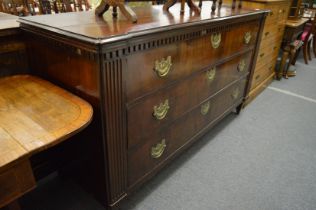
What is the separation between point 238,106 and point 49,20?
5.75 feet

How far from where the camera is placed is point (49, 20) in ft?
3.65

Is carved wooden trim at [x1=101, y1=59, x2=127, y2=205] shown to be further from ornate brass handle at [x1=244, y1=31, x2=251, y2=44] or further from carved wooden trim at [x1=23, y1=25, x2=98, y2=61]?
ornate brass handle at [x1=244, y1=31, x2=251, y2=44]

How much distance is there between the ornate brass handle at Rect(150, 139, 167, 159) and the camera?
132 centimetres

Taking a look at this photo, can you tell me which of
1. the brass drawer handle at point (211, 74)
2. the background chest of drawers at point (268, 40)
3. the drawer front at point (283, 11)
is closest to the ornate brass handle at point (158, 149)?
the brass drawer handle at point (211, 74)

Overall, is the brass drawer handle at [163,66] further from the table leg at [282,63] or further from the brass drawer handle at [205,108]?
the table leg at [282,63]

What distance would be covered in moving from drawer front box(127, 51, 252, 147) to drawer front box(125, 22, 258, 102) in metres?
0.05

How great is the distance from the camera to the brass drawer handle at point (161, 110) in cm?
121

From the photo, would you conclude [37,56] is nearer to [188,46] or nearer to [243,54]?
[188,46]

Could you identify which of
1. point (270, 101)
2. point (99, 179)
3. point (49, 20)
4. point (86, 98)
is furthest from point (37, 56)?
point (270, 101)

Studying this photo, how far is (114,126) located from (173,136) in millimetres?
522

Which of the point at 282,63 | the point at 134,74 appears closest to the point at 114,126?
the point at 134,74

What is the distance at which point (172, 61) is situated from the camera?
118cm

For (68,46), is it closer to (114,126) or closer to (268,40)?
(114,126)

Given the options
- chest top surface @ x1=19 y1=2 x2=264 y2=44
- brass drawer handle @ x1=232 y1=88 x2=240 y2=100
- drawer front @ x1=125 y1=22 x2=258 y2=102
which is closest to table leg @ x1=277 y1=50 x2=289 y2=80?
brass drawer handle @ x1=232 y1=88 x2=240 y2=100
